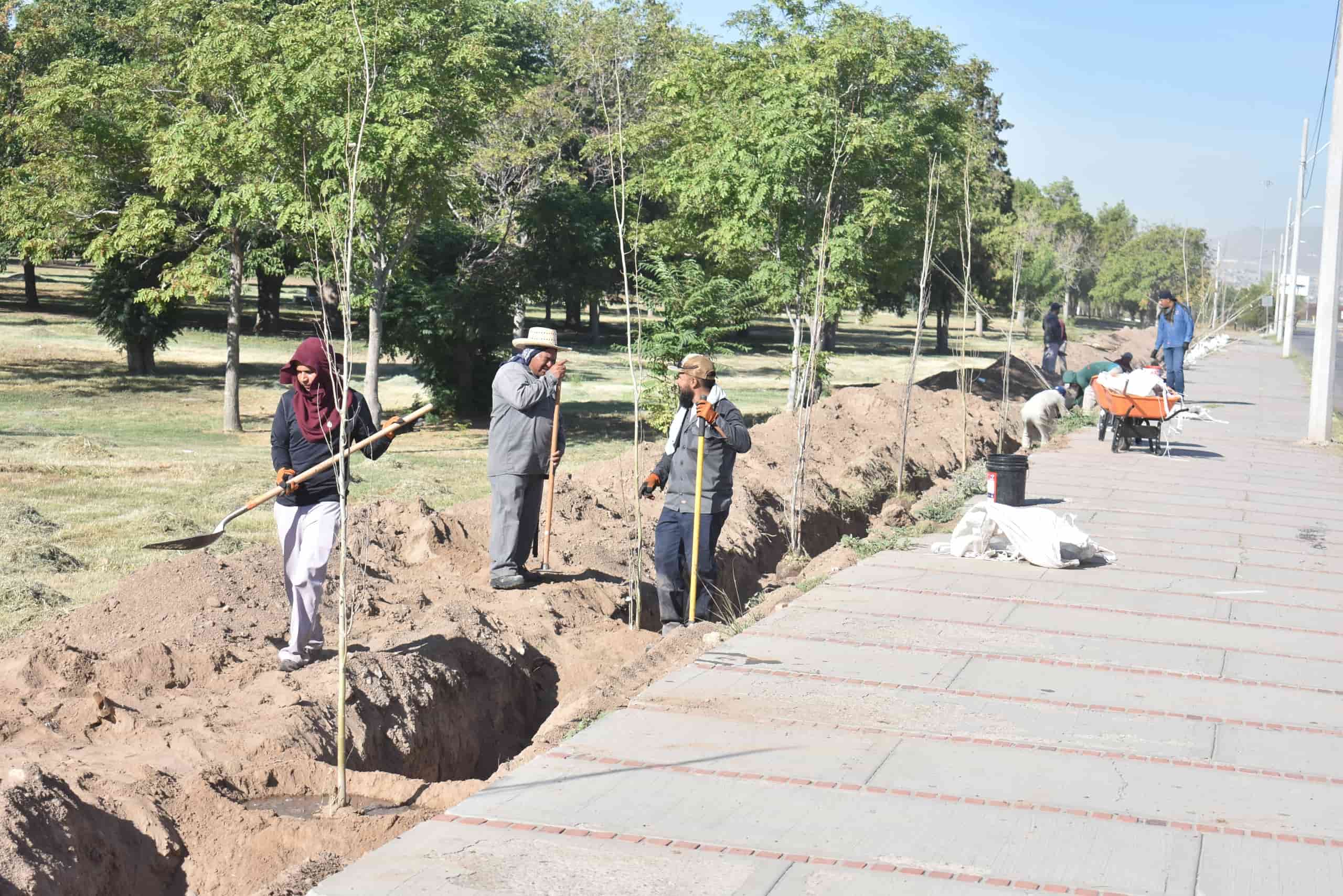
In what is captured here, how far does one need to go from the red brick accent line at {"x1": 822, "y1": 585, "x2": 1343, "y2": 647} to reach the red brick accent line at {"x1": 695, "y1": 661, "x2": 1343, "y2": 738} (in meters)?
1.46

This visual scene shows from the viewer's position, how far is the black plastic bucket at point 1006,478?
11.4m

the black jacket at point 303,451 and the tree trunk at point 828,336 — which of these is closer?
the black jacket at point 303,451

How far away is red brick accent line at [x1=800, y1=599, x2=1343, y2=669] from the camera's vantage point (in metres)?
7.77

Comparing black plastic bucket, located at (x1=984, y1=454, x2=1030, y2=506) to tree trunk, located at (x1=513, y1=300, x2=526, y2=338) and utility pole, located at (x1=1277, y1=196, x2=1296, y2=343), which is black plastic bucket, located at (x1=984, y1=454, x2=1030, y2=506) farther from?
utility pole, located at (x1=1277, y1=196, x2=1296, y2=343)

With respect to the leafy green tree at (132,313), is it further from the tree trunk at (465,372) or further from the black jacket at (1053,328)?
the black jacket at (1053,328)

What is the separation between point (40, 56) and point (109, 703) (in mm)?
29108

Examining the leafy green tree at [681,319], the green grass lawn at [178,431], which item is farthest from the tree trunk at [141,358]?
Result: the leafy green tree at [681,319]

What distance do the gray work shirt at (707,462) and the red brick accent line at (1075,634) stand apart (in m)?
0.87

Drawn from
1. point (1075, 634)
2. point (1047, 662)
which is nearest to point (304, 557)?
point (1047, 662)

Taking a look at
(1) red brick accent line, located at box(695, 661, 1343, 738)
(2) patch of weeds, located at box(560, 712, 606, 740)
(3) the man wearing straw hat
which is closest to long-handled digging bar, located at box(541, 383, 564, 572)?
(3) the man wearing straw hat

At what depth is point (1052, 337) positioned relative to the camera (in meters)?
25.0

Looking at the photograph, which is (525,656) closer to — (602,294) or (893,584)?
(893,584)

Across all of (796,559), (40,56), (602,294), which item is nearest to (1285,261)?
(602,294)

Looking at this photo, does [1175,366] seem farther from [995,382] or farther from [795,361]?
[995,382]
